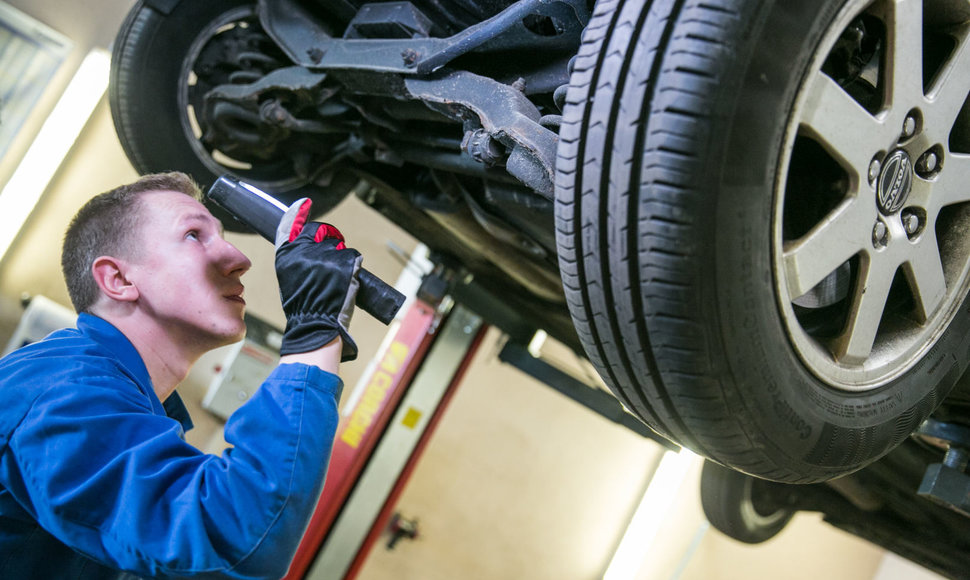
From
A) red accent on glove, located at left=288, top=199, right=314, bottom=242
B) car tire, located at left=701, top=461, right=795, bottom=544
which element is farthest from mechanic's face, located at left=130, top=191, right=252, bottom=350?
car tire, located at left=701, top=461, right=795, bottom=544

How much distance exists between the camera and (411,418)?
3.06 m

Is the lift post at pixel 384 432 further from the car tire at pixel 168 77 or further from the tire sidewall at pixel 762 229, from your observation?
the tire sidewall at pixel 762 229

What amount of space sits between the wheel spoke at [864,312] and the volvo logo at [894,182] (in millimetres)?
74

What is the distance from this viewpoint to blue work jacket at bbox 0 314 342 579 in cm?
84

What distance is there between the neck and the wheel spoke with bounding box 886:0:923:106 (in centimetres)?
104

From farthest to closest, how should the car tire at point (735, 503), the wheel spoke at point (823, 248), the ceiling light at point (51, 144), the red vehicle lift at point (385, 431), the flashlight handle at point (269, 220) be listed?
the red vehicle lift at point (385, 431) < the ceiling light at point (51, 144) < the car tire at point (735, 503) < the flashlight handle at point (269, 220) < the wheel spoke at point (823, 248)

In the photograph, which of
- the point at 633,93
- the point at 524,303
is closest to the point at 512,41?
the point at 633,93

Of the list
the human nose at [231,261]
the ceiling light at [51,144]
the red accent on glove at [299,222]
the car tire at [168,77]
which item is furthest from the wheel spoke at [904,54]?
the ceiling light at [51,144]

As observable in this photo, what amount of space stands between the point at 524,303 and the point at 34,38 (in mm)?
1937

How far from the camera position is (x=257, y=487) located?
86 cm

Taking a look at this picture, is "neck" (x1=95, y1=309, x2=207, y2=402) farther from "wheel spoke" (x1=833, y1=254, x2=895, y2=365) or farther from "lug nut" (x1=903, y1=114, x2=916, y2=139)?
"lug nut" (x1=903, y1=114, x2=916, y2=139)

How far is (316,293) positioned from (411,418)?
2.08m

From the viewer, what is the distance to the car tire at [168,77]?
172 centimetres

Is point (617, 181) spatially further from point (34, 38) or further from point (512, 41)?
point (34, 38)
